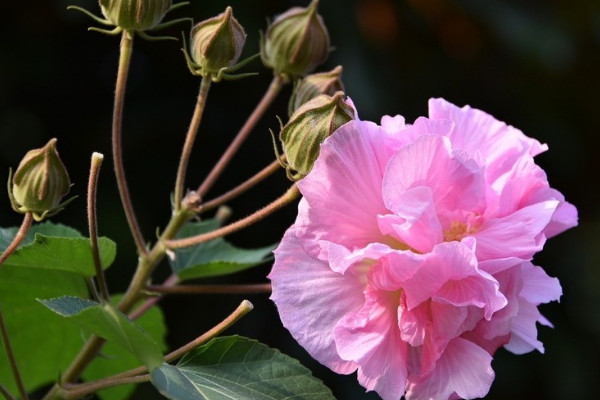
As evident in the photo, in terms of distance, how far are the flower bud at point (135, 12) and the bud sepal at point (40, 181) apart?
0.18m

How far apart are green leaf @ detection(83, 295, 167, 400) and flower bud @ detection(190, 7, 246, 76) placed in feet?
1.22

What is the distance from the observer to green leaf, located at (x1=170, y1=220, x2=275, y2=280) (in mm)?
1119

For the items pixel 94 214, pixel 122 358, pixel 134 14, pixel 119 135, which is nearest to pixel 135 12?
pixel 134 14

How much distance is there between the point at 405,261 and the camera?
0.84 m

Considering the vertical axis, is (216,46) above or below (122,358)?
above

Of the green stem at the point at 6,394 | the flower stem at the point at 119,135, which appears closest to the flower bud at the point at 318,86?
the flower stem at the point at 119,135

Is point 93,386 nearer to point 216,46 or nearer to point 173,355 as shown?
point 173,355

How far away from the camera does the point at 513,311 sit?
0.89m

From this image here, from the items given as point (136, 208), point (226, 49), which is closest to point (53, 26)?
point (136, 208)

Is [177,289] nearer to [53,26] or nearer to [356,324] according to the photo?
[356,324]

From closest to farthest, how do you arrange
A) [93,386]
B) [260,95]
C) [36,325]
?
[93,386] → [36,325] → [260,95]

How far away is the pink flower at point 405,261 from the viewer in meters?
0.85

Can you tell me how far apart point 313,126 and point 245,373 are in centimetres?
24

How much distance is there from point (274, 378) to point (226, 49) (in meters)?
0.34
